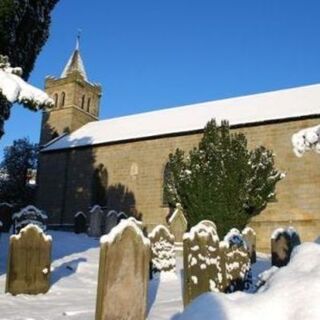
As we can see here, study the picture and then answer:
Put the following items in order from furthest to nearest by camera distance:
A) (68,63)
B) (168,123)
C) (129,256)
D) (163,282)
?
(68,63) < (168,123) < (163,282) < (129,256)

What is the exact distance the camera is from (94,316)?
741cm

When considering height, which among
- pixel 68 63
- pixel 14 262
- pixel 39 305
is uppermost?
pixel 68 63

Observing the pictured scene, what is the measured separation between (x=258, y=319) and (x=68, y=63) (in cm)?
4369

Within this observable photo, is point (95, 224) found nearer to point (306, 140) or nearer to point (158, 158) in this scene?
point (158, 158)

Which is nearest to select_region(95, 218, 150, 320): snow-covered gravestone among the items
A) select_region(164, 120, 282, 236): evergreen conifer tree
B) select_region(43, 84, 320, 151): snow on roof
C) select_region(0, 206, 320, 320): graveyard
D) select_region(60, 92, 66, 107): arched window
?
select_region(0, 206, 320, 320): graveyard

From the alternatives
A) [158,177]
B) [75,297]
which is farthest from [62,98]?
[75,297]

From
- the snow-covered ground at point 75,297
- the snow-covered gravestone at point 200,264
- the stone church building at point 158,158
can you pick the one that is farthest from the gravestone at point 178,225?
the snow-covered gravestone at point 200,264

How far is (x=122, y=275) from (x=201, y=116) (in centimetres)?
2301

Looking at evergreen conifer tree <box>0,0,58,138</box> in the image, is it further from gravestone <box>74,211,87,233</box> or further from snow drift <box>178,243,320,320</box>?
gravestone <box>74,211,87,233</box>

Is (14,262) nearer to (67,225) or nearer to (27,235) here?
(27,235)

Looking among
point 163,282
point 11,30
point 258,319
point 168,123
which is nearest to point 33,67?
point 11,30

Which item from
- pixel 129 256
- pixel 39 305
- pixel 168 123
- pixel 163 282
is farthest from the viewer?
pixel 168 123

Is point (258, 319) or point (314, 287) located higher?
point (314, 287)

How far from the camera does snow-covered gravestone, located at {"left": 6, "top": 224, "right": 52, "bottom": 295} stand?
9562 mm
